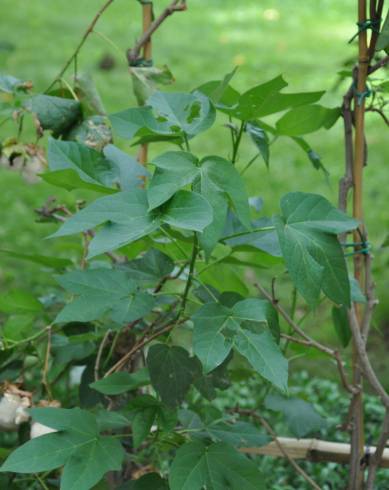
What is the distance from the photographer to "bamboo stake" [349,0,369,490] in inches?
70.5

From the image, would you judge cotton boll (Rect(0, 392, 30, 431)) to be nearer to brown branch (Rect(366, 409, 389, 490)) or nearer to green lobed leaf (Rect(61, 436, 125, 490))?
green lobed leaf (Rect(61, 436, 125, 490))

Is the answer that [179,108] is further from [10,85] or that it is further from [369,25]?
[10,85]

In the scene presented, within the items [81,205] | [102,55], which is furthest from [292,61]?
[81,205]

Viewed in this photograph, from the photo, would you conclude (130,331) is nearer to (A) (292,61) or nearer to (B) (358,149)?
(B) (358,149)

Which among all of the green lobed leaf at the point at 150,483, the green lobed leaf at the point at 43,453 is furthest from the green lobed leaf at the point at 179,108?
the green lobed leaf at the point at 150,483

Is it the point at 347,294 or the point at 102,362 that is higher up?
the point at 347,294

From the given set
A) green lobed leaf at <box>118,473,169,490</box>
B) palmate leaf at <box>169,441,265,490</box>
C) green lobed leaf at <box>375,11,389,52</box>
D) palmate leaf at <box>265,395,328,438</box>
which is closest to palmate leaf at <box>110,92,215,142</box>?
green lobed leaf at <box>375,11,389,52</box>

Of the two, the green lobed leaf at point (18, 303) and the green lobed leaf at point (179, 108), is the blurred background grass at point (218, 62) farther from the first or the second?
the green lobed leaf at point (179, 108)

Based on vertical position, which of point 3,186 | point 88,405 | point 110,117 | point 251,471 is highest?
point 110,117

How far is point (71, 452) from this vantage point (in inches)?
63.4

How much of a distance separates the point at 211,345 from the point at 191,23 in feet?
32.2

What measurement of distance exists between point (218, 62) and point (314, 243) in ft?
24.9

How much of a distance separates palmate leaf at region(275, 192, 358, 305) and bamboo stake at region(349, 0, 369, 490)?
300mm

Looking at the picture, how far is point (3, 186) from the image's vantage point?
5.90m
